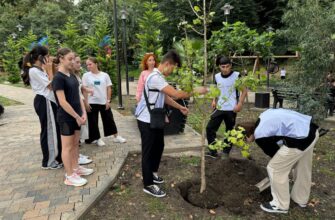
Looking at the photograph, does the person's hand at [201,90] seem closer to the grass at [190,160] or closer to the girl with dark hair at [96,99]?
the grass at [190,160]

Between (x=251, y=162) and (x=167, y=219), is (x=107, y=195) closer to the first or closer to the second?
(x=167, y=219)

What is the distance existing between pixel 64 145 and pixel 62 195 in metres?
0.58

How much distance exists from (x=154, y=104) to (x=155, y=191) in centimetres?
106

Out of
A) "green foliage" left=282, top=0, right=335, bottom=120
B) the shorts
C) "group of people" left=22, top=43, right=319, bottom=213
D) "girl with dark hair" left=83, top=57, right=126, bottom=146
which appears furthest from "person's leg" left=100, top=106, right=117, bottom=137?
"green foliage" left=282, top=0, right=335, bottom=120

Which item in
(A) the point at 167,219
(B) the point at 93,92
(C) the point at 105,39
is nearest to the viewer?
(A) the point at 167,219

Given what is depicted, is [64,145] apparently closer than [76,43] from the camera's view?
Yes

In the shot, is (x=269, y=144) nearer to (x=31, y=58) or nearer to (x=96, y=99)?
(x=96, y=99)

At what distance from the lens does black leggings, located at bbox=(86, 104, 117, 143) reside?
5066mm

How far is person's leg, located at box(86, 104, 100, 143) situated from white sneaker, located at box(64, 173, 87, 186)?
5.08 ft

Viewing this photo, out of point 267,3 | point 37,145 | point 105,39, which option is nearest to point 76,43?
point 105,39

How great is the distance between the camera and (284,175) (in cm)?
313

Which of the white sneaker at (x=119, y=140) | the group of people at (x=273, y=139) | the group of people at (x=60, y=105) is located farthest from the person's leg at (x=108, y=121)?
the group of people at (x=273, y=139)

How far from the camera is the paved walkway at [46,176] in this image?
10.2 feet

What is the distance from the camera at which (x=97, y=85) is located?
4945 millimetres
